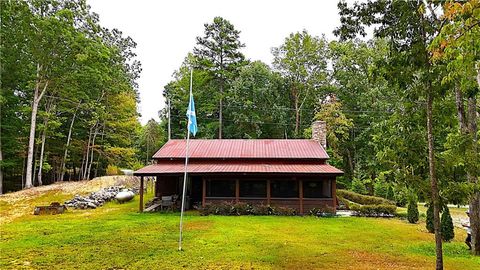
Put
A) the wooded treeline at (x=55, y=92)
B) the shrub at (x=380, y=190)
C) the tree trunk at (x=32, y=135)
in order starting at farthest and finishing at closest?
the shrub at (x=380, y=190) < the wooded treeline at (x=55, y=92) < the tree trunk at (x=32, y=135)

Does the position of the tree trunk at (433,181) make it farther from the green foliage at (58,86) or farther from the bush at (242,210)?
the green foliage at (58,86)

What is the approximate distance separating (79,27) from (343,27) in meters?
23.0

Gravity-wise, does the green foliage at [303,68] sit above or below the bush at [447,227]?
above

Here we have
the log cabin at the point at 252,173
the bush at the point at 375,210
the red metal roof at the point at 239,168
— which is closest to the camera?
the red metal roof at the point at 239,168

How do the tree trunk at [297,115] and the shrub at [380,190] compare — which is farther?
the tree trunk at [297,115]

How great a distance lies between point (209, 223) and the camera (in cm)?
1372

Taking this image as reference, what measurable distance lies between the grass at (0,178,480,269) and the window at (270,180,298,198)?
3074 mm

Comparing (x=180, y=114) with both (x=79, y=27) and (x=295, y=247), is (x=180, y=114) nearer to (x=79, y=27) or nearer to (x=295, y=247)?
(x=79, y=27)

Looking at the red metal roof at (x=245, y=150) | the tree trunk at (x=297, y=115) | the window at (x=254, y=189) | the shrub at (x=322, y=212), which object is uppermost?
the tree trunk at (x=297, y=115)

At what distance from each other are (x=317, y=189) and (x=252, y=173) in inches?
155

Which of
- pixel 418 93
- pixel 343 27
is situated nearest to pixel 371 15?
pixel 343 27

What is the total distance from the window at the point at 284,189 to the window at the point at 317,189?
0.54 m

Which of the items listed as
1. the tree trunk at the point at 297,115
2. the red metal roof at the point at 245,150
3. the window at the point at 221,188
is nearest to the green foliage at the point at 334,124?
the tree trunk at the point at 297,115

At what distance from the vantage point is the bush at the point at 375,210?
58.3 feet
